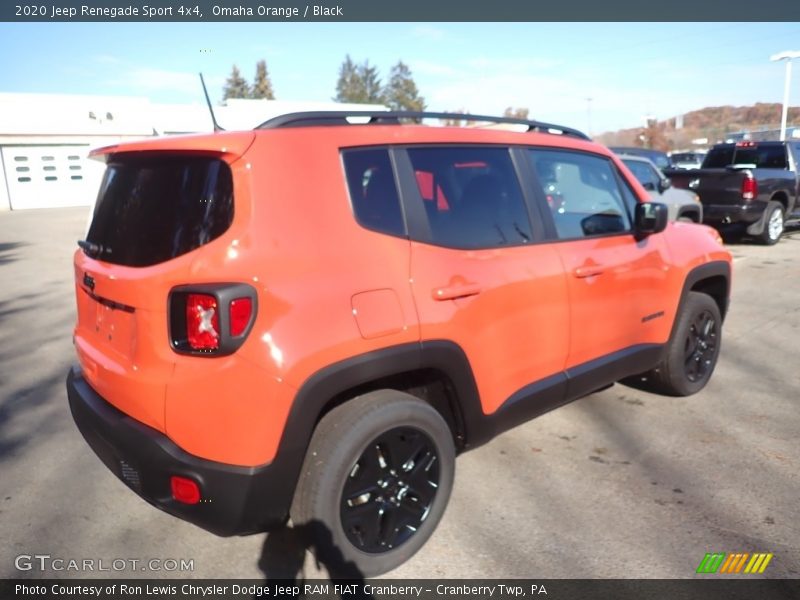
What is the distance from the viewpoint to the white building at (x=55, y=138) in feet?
94.0

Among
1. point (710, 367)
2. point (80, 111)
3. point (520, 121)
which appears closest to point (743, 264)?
point (710, 367)

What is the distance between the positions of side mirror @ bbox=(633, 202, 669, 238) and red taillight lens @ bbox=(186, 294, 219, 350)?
8.53 feet

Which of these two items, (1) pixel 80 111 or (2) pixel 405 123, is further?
(1) pixel 80 111

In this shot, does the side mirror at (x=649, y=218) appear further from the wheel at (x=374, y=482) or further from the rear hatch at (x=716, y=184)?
the rear hatch at (x=716, y=184)

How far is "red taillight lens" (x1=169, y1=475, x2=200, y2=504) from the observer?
7.20ft

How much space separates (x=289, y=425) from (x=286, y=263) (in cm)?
58

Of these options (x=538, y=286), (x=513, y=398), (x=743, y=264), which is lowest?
(x=743, y=264)

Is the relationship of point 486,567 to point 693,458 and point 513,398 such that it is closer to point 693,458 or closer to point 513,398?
point 513,398

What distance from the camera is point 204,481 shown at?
7.14ft

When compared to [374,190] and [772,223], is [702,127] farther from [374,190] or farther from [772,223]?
[374,190]

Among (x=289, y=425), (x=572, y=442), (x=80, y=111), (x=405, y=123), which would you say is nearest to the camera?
(x=289, y=425)

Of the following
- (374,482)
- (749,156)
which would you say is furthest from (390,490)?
(749,156)

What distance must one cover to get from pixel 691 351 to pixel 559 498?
1842 mm

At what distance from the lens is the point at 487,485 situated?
3.30 meters
